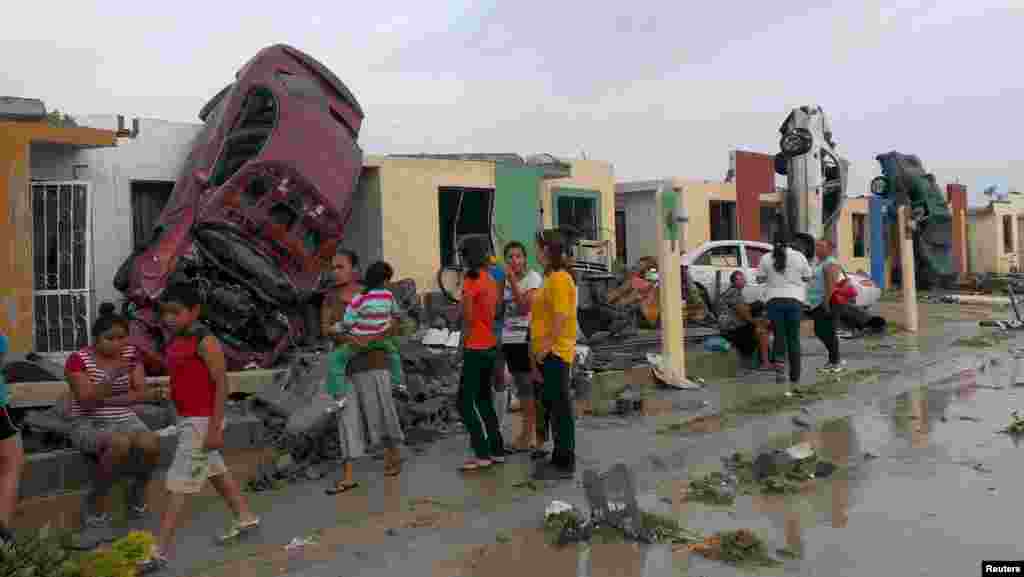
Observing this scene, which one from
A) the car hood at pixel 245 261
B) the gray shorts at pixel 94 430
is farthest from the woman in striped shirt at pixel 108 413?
the car hood at pixel 245 261

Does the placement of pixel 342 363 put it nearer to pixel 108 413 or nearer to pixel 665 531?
pixel 108 413

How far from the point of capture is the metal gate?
10.1 meters

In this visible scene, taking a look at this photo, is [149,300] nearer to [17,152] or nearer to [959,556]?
[17,152]

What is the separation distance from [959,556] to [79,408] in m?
4.90

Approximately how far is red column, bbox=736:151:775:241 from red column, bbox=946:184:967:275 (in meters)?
12.4

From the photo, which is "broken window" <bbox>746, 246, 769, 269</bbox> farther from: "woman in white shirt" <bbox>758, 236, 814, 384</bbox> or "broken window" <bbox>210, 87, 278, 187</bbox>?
"broken window" <bbox>210, 87, 278, 187</bbox>

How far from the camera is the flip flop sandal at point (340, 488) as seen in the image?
593cm

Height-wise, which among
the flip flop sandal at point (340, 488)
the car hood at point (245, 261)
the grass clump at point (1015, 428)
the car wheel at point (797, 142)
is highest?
the car wheel at point (797, 142)

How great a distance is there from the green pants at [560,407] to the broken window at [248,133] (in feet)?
19.5

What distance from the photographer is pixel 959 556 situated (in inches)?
169

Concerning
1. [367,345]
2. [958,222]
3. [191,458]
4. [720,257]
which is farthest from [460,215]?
[958,222]

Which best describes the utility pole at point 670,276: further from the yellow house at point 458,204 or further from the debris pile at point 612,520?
the yellow house at point 458,204

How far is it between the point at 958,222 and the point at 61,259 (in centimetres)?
3288

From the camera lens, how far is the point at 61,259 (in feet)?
33.3
